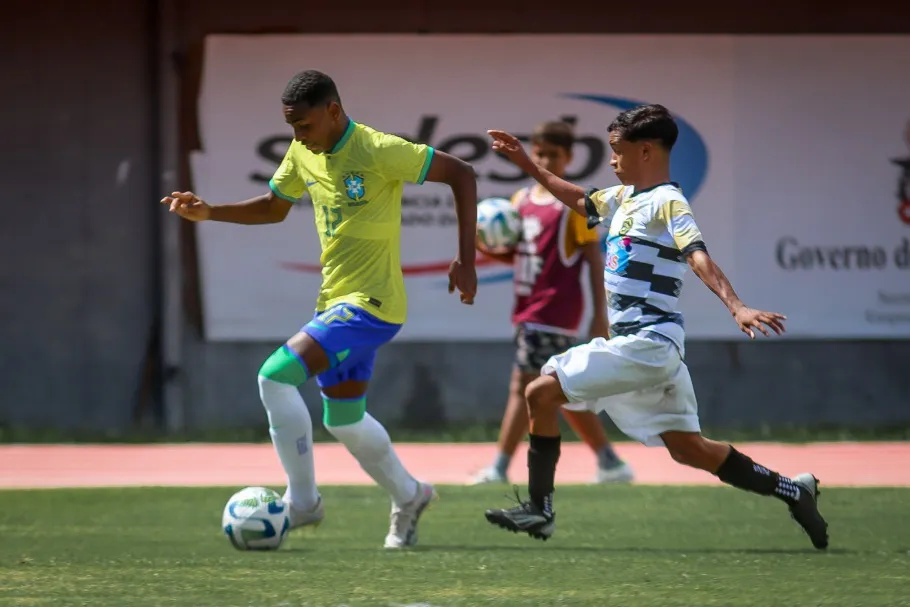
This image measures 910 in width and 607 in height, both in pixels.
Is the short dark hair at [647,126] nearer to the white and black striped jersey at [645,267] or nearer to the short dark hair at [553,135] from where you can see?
the white and black striped jersey at [645,267]

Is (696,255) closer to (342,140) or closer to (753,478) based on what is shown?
(753,478)

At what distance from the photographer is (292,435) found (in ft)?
23.5

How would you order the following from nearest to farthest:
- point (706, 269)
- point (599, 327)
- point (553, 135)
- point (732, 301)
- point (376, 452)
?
point (732, 301) → point (706, 269) → point (376, 452) → point (553, 135) → point (599, 327)

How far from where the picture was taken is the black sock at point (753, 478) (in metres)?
7.07

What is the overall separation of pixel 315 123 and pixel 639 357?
1.68m

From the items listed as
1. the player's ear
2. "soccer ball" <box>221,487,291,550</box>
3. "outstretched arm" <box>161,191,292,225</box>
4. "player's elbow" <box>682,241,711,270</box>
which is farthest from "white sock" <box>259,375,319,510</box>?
"player's elbow" <box>682,241,711,270</box>

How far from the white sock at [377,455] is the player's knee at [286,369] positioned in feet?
1.35

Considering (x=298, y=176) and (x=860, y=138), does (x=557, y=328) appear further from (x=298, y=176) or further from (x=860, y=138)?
(x=860, y=138)

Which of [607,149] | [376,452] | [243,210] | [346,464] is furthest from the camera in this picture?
[607,149]

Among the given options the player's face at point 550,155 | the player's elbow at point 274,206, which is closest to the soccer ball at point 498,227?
the player's face at point 550,155

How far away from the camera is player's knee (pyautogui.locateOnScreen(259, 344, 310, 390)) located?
7020mm

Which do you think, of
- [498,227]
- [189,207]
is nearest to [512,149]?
[189,207]

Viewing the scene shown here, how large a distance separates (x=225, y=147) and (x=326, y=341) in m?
7.35

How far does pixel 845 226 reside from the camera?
14320 millimetres
